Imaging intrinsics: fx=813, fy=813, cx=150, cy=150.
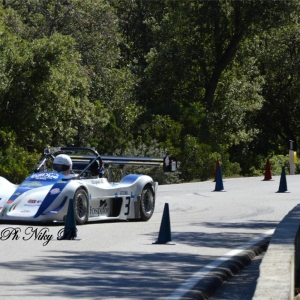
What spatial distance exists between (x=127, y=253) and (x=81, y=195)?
3.03 metres

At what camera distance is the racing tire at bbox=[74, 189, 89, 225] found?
46.9ft

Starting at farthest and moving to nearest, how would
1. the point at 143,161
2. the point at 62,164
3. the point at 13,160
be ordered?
the point at 13,160 → the point at 143,161 → the point at 62,164

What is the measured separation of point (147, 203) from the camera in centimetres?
1636

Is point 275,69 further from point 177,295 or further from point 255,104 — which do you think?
point 177,295

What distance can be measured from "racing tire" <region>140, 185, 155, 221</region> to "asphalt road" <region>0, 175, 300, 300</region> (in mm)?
235

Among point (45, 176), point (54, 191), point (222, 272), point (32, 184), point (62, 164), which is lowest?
point (222, 272)

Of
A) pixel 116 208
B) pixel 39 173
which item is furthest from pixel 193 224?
pixel 39 173

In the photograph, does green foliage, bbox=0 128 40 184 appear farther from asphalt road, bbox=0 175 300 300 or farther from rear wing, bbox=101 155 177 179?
rear wing, bbox=101 155 177 179

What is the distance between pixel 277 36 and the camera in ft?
157

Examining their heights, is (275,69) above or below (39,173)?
above

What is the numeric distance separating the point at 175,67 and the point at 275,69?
879 centimetres

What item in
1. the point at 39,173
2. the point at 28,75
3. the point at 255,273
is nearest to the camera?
the point at 255,273

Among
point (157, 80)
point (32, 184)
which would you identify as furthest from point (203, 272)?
point (157, 80)

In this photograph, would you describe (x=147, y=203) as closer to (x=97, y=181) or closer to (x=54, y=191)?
(x=97, y=181)
